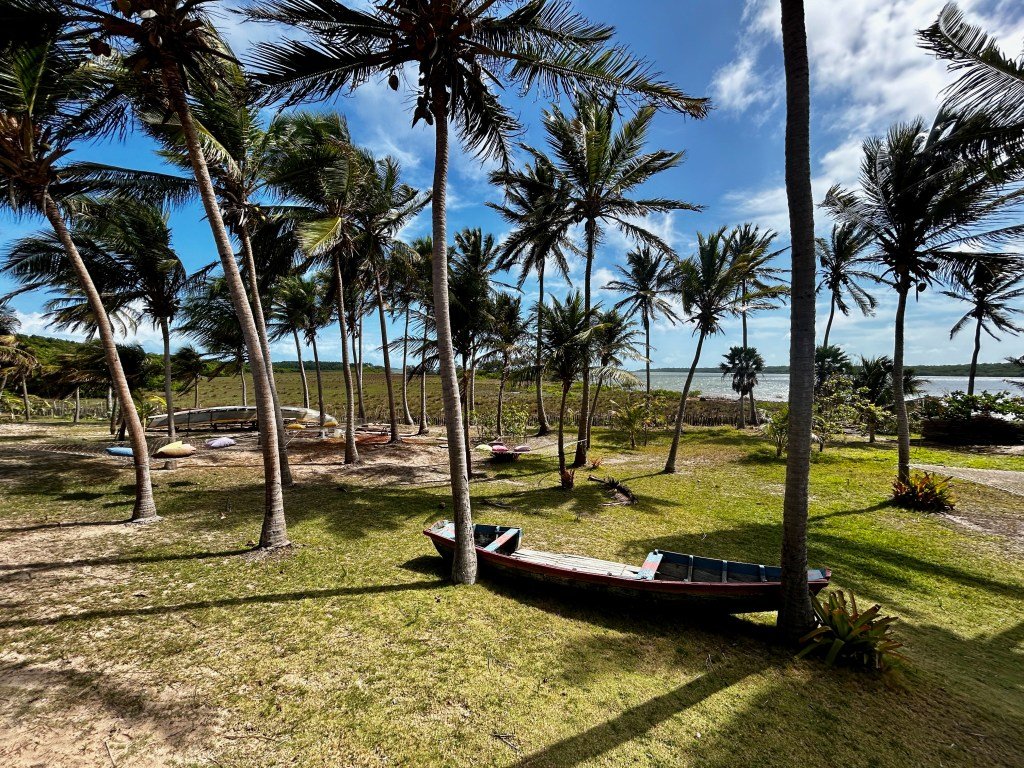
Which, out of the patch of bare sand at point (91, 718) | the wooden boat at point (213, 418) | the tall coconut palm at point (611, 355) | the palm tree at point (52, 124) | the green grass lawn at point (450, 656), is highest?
the palm tree at point (52, 124)

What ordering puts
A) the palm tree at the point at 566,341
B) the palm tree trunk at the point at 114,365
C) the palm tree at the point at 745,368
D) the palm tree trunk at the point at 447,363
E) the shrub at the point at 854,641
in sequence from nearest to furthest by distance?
the shrub at the point at 854,641 < the palm tree trunk at the point at 447,363 < the palm tree trunk at the point at 114,365 < the palm tree at the point at 566,341 < the palm tree at the point at 745,368

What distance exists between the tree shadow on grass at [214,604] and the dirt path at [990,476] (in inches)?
653

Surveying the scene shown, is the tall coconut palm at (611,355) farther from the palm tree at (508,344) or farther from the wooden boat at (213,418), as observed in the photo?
the wooden boat at (213,418)

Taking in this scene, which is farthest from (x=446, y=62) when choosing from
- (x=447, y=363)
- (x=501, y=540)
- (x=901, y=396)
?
(x=901, y=396)

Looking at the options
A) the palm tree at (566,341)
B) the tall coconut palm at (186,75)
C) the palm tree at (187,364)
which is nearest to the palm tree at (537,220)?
the palm tree at (566,341)

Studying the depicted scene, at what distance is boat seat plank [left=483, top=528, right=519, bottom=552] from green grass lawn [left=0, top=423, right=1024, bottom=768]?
0.61m

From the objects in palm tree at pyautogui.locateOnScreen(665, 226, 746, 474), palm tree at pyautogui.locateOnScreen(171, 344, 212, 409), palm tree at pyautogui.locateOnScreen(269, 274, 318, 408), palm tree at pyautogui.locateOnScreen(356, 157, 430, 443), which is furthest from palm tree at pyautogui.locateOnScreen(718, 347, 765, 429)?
palm tree at pyautogui.locateOnScreen(171, 344, 212, 409)

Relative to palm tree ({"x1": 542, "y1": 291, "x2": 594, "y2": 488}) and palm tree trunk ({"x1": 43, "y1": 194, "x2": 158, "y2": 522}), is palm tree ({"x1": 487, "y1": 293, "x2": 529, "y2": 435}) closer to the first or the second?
palm tree ({"x1": 542, "y1": 291, "x2": 594, "y2": 488})

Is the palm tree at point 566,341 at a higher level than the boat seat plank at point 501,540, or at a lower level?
higher

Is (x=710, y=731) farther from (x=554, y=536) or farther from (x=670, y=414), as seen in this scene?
(x=670, y=414)

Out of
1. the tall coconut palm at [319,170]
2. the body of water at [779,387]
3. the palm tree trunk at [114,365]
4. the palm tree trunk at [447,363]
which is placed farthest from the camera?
the body of water at [779,387]

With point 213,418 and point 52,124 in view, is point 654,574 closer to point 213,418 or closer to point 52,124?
point 52,124

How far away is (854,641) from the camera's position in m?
4.56

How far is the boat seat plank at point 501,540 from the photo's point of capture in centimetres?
662
